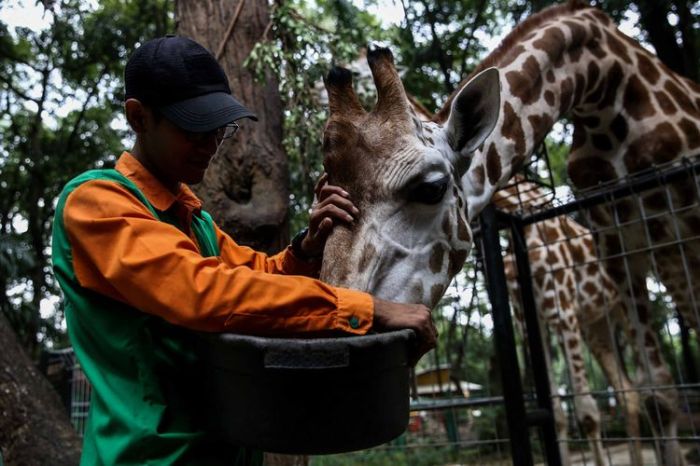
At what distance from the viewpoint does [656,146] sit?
447 cm

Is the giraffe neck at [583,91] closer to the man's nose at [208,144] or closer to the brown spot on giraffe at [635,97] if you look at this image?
the brown spot on giraffe at [635,97]

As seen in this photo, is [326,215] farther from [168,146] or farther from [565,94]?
[565,94]

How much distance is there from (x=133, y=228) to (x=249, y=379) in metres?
0.51

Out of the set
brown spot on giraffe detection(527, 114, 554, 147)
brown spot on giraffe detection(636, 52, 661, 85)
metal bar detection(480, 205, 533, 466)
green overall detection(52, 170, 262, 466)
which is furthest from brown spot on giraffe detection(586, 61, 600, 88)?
green overall detection(52, 170, 262, 466)

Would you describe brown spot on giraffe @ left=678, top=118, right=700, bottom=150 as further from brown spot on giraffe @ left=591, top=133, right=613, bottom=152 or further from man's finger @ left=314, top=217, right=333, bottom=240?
man's finger @ left=314, top=217, right=333, bottom=240

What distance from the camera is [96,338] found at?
1.81 metres

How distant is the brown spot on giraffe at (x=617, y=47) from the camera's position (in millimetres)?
4715

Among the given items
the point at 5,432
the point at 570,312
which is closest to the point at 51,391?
the point at 5,432

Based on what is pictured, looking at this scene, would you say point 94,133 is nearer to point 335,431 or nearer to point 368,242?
point 368,242

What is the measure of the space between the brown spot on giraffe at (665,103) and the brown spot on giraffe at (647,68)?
0.13m

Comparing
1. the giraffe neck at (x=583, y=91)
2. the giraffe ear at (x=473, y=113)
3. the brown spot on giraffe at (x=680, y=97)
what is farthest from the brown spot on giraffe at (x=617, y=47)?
the giraffe ear at (x=473, y=113)

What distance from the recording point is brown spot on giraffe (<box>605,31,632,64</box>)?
471 cm

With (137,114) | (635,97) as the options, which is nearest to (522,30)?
(635,97)

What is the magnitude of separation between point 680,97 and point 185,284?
448cm
